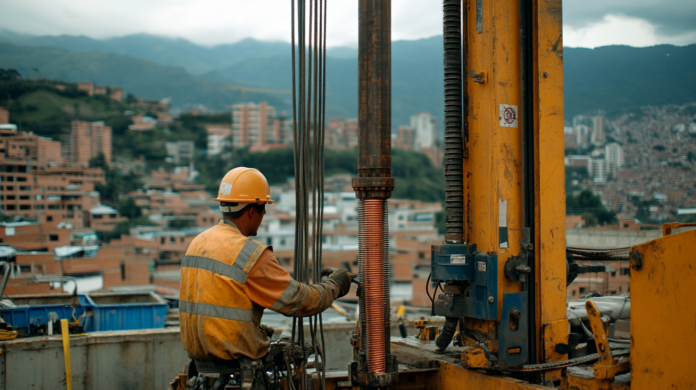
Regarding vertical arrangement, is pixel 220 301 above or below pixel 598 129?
below

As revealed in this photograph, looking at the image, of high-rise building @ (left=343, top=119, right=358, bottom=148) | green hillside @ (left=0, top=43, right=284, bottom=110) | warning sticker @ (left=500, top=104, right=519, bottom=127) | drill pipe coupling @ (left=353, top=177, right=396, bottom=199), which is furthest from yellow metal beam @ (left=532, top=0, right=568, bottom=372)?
high-rise building @ (left=343, top=119, right=358, bottom=148)

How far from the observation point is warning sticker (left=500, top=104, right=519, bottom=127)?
11.6ft

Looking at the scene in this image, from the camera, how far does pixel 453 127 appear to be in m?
3.62

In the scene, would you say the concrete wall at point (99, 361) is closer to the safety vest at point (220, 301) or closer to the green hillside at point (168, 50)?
the safety vest at point (220, 301)

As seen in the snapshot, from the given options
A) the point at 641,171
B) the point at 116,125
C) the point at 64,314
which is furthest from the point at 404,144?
the point at 64,314

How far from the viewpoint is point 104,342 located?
22.9 ft

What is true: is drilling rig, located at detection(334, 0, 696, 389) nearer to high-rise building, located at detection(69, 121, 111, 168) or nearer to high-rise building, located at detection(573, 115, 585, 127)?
high-rise building, located at detection(573, 115, 585, 127)

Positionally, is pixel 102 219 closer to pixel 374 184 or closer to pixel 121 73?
pixel 374 184

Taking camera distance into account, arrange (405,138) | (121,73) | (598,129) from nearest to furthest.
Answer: (598,129)
(121,73)
(405,138)

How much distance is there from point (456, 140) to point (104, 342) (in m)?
5.29

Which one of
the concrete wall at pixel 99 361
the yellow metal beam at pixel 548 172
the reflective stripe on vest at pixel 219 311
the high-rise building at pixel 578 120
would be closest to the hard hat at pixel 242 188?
the reflective stripe on vest at pixel 219 311

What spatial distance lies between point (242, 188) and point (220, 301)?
2.07 ft

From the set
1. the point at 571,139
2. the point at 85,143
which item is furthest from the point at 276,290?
the point at 85,143

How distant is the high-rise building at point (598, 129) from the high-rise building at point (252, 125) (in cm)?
5805
